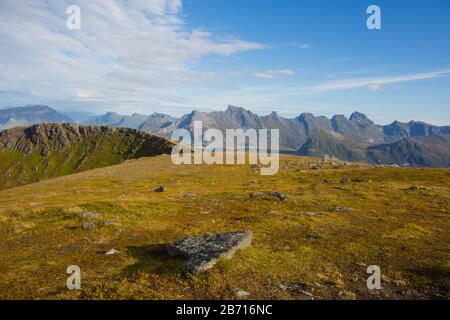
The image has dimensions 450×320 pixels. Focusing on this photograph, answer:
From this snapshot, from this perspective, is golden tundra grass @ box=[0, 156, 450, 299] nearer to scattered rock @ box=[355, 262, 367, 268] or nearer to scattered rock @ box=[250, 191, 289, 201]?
scattered rock @ box=[355, 262, 367, 268]

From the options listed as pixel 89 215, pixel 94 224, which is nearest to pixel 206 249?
pixel 94 224

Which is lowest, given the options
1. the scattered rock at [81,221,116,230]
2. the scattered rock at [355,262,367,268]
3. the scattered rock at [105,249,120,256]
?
the scattered rock at [355,262,367,268]

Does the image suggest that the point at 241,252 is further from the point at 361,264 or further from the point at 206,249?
the point at 361,264

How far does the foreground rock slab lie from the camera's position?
1789cm

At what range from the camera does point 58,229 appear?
89.0ft

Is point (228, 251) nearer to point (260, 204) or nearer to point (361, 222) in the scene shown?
point (361, 222)

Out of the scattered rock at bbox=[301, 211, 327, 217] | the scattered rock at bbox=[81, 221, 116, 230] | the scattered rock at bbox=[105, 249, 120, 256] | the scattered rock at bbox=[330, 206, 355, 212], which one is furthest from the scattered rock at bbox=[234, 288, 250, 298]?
the scattered rock at bbox=[330, 206, 355, 212]

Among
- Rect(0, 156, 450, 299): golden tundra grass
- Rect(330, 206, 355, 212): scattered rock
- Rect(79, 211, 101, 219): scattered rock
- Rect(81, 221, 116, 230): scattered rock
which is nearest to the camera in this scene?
Rect(0, 156, 450, 299): golden tundra grass

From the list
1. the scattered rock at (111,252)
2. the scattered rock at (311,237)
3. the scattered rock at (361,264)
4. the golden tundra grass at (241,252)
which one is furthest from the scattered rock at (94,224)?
the scattered rock at (361,264)

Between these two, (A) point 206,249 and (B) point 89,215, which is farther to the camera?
(B) point 89,215

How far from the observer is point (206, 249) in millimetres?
19844

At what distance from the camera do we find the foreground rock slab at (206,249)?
58.7ft
